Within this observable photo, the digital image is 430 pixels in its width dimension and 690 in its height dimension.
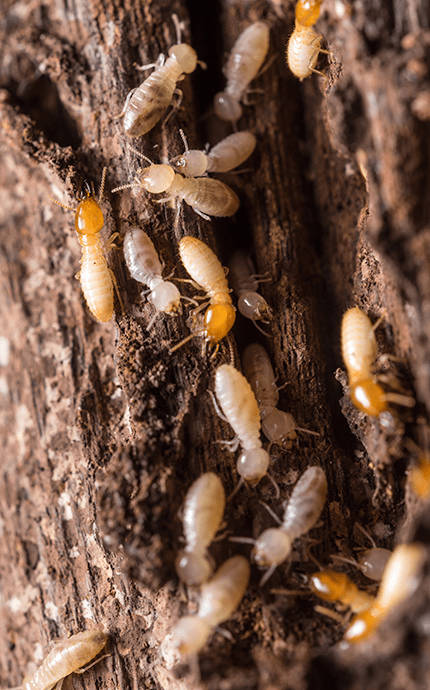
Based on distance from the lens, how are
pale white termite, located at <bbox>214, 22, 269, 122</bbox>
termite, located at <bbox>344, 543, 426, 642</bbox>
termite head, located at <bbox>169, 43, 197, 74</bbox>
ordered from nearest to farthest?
termite, located at <bbox>344, 543, 426, 642</bbox> → termite head, located at <bbox>169, 43, 197, 74</bbox> → pale white termite, located at <bbox>214, 22, 269, 122</bbox>

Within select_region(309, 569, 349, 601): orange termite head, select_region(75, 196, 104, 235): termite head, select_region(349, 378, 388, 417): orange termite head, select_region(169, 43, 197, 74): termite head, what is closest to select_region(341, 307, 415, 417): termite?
select_region(349, 378, 388, 417): orange termite head

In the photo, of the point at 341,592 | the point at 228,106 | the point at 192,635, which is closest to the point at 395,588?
the point at 341,592

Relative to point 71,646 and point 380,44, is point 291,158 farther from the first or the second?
point 71,646

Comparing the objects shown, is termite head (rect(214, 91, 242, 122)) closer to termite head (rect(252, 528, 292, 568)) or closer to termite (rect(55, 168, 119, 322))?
termite (rect(55, 168, 119, 322))

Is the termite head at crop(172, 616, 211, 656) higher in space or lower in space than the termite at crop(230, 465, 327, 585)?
lower

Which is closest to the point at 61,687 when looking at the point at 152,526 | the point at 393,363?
the point at 152,526

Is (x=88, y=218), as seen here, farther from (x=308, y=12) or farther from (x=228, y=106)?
(x=308, y=12)
